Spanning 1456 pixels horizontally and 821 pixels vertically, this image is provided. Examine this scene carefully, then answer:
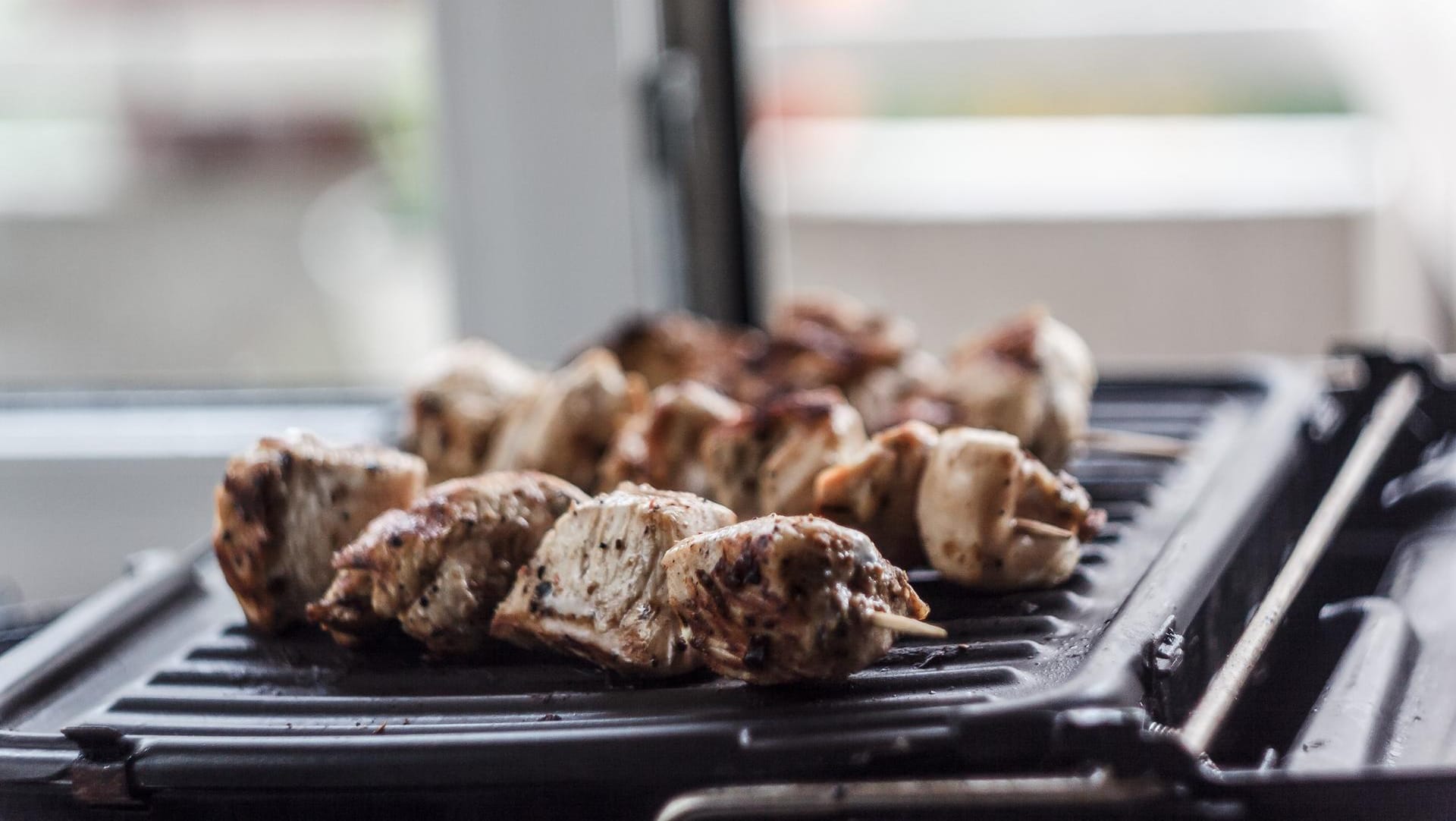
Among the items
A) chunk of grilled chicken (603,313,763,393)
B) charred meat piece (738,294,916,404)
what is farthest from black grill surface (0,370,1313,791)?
chunk of grilled chicken (603,313,763,393)

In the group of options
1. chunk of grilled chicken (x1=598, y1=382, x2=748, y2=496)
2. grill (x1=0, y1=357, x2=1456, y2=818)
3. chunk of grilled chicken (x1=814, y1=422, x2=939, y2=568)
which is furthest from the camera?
chunk of grilled chicken (x1=598, y1=382, x2=748, y2=496)

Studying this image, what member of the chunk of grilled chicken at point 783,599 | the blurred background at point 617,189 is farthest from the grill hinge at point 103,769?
the blurred background at point 617,189

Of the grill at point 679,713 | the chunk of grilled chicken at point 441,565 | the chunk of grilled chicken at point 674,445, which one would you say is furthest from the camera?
the chunk of grilled chicken at point 674,445

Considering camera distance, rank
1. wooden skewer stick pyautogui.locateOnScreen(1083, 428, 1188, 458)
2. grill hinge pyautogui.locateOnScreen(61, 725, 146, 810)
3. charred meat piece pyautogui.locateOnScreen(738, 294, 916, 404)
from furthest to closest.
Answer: charred meat piece pyautogui.locateOnScreen(738, 294, 916, 404) < wooden skewer stick pyautogui.locateOnScreen(1083, 428, 1188, 458) < grill hinge pyautogui.locateOnScreen(61, 725, 146, 810)

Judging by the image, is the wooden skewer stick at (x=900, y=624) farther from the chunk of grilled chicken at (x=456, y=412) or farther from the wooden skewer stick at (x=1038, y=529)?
the chunk of grilled chicken at (x=456, y=412)

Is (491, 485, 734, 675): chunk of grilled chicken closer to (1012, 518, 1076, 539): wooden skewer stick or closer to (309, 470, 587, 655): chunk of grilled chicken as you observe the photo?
(309, 470, 587, 655): chunk of grilled chicken

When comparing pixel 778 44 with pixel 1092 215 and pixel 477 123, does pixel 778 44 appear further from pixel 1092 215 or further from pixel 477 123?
pixel 477 123

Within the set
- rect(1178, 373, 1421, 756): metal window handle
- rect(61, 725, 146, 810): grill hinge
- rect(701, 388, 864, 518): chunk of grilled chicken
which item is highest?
rect(701, 388, 864, 518): chunk of grilled chicken
